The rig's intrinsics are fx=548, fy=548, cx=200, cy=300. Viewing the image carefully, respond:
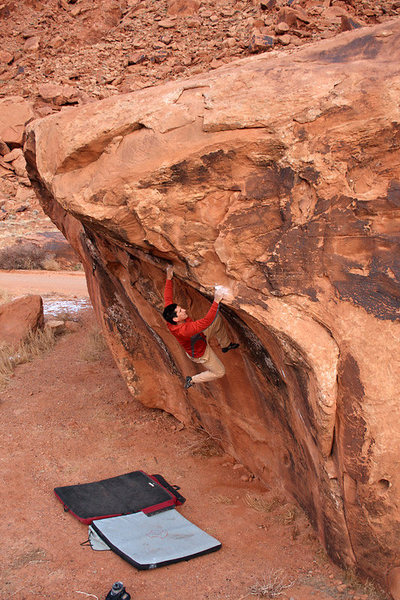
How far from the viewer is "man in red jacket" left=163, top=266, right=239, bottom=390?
4.51m

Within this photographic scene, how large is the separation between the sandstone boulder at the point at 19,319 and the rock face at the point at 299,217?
5502mm

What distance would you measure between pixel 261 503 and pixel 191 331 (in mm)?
1821

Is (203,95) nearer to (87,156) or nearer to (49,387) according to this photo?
(87,156)

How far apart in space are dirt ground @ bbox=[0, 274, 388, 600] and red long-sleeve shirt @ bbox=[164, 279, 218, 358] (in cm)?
155

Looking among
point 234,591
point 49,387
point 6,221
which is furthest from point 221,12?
point 234,591

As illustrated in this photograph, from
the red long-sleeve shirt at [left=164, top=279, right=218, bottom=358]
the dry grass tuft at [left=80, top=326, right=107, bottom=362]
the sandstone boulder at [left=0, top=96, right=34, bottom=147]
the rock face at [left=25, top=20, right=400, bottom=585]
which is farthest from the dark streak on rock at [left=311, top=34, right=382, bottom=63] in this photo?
the sandstone boulder at [left=0, top=96, right=34, bottom=147]

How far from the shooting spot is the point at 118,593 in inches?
151

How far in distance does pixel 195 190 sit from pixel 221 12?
2698 cm

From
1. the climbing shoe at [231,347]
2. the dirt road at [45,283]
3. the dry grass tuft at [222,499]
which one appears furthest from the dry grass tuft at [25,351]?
the climbing shoe at [231,347]

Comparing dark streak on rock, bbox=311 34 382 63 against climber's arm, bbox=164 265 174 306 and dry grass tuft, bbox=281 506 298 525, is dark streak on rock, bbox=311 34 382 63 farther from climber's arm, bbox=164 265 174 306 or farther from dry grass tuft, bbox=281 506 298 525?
dry grass tuft, bbox=281 506 298 525

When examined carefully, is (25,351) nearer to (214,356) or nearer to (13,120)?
(214,356)

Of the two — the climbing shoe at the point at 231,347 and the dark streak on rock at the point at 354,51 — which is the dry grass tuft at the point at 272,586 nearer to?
the climbing shoe at the point at 231,347

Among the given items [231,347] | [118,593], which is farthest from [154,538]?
[231,347]

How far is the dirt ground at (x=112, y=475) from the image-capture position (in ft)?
13.3
